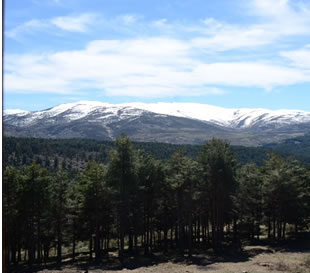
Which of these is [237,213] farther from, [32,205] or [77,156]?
[77,156]

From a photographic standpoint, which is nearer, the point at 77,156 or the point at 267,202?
the point at 267,202

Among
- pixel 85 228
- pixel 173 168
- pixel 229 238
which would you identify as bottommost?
pixel 229 238

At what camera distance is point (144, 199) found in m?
39.0

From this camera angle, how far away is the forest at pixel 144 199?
3416 cm

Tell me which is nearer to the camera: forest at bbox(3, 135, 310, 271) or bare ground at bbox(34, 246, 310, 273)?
bare ground at bbox(34, 246, 310, 273)

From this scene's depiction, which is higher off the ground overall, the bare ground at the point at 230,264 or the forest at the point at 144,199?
the forest at the point at 144,199

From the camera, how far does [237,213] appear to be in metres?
42.9

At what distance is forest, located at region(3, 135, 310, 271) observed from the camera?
112ft

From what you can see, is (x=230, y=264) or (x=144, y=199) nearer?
(x=230, y=264)

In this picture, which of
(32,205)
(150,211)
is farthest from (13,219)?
(150,211)

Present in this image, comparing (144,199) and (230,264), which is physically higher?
(144,199)

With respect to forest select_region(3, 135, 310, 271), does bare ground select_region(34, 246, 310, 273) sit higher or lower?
lower

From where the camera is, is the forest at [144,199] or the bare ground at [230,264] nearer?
the bare ground at [230,264]

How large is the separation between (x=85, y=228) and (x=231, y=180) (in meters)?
16.3
